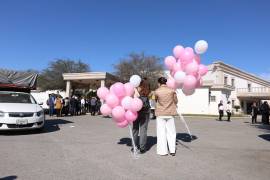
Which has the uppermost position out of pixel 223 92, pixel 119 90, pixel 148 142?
pixel 223 92

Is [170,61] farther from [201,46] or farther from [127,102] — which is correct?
[127,102]

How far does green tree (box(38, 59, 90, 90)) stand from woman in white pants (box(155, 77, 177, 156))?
151 feet

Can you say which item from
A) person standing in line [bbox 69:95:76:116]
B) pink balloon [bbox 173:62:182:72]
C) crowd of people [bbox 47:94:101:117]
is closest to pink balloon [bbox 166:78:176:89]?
pink balloon [bbox 173:62:182:72]

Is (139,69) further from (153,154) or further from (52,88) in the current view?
(153,154)

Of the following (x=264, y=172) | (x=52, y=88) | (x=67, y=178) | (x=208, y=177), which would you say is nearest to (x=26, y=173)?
(x=67, y=178)

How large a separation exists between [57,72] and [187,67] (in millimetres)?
48093

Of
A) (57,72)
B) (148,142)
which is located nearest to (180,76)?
(148,142)

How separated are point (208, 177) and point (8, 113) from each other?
25.2 feet

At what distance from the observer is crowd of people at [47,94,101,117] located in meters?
22.4

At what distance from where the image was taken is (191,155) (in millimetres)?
7570

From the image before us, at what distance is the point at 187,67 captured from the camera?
7.86m

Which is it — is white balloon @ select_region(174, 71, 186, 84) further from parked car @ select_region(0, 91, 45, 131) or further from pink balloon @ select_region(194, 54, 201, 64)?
parked car @ select_region(0, 91, 45, 131)

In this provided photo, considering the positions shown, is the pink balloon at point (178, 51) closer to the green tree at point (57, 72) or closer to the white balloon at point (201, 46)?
the white balloon at point (201, 46)

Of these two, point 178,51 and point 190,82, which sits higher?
point 178,51
